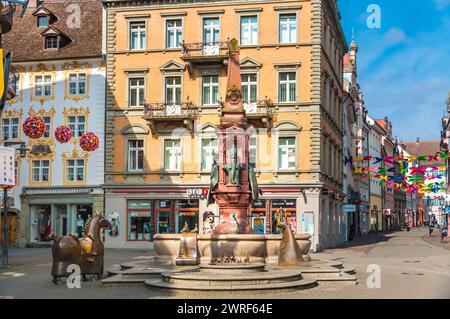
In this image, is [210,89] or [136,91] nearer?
[210,89]

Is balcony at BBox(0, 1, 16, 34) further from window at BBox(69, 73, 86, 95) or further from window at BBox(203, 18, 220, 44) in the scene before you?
window at BBox(69, 73, 86, 95)

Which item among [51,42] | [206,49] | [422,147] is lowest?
[206,49]

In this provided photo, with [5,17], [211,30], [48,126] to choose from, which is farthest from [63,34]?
[5,17]

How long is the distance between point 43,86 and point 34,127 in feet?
9.09

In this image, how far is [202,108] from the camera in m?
42.0

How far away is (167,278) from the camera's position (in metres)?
18.1

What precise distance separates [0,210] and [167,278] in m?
27.4

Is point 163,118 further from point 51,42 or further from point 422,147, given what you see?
point 422,147

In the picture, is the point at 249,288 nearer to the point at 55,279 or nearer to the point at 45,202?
the point at 55,279

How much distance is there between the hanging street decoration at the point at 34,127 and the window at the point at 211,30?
12.0m

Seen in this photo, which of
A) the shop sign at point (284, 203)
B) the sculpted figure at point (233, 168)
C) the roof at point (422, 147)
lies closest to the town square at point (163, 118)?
the shop sign at point (284, 203)

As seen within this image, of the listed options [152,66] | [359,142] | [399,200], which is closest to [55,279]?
[152,66]

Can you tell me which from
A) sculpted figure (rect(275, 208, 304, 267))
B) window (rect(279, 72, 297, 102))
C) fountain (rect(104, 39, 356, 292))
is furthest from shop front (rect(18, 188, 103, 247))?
sculpted figure (rect(275, 208, 304, 267))

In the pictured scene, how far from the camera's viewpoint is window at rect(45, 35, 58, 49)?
4581cm
